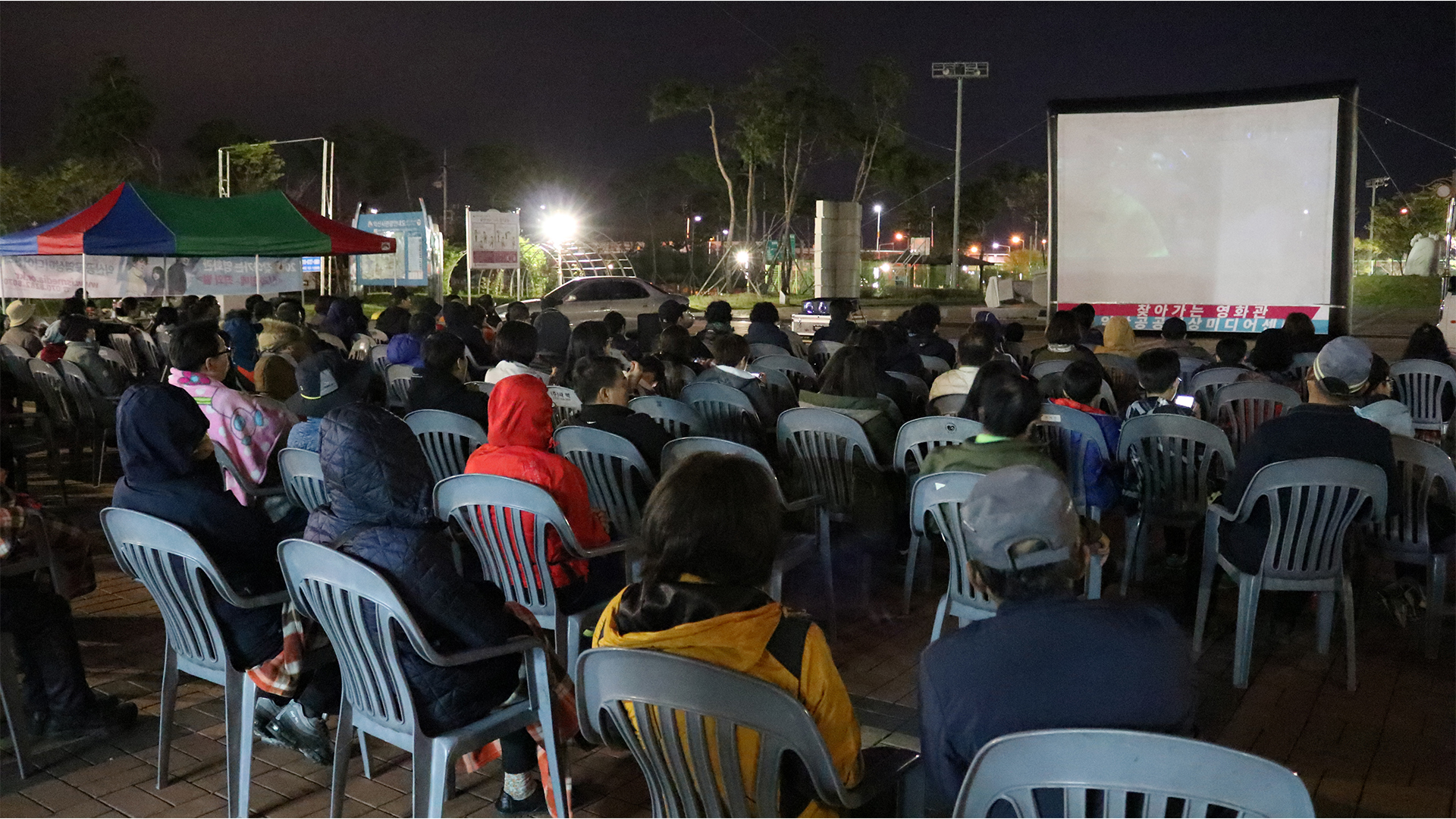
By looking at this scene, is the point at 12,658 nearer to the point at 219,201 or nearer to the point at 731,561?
the point at 731,561

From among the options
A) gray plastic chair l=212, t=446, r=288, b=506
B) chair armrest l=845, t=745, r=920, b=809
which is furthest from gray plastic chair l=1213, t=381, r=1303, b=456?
gray plastic chair l=212, t=446, r=288, b=506

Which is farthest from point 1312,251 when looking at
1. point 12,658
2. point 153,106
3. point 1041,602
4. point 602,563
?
point 153,106

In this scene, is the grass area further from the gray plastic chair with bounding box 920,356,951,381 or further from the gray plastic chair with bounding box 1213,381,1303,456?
the gray plastic chair with bounding box 1213,381,1303,456

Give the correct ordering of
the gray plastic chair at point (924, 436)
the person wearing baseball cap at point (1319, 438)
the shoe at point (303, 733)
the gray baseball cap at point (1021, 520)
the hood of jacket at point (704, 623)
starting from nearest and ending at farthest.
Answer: the gray baseball cap at point (1021, 520) → the hood of jacket at point (704, 623) → the shoe at point (303, 733) → the person wearing baseball cap at point (1319, 438) → the gray plastic chair at point (924, 436)

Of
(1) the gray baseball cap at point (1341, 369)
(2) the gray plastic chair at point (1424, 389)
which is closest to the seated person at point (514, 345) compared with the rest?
(1) the gray baseball cap at point (1341, 369)

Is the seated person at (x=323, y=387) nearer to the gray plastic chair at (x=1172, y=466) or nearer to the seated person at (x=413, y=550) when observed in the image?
the seated person at (x=413, y=550)

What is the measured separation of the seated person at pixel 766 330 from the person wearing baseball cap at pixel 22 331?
5.64 metres

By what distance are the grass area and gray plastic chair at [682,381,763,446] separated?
36.7 m

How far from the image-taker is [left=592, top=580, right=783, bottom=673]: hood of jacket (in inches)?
79.9

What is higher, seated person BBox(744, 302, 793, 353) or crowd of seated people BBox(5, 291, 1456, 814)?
seated person BBox(744, 302, 793, 353)

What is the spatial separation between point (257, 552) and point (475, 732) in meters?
1.01

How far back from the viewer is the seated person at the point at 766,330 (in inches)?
336

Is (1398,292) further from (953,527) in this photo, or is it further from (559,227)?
(953,527)

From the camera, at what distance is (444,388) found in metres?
5.45
